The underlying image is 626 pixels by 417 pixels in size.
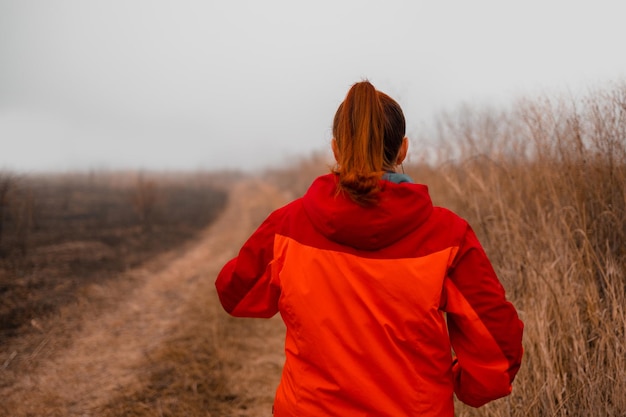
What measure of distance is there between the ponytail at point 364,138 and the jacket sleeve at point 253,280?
325 mm

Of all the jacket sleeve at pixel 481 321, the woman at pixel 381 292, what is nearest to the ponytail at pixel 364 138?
the woman at pixel 381 292

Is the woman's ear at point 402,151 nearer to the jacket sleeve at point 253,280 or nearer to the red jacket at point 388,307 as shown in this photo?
the red jacket at point 388,307

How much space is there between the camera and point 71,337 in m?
4.78

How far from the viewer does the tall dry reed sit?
2412 millimetres

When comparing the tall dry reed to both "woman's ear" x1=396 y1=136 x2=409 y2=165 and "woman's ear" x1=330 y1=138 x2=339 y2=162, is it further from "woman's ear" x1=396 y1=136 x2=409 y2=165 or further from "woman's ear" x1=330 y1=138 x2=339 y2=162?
"woman's ear" x1=330 y1=138 x2=339 y2=162

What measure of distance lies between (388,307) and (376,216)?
26 centimetres

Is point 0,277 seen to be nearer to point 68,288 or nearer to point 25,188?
point 68,288

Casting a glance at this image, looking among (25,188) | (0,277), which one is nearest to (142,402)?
(0,277)

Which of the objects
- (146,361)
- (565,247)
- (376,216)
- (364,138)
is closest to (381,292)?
(376,216)

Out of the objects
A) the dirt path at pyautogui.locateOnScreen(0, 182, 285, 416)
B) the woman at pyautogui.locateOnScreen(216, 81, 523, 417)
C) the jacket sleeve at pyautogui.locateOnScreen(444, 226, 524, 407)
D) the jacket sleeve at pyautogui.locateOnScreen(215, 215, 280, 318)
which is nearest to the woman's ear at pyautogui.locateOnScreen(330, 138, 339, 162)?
the woman at pyautogui.locateOnScreen(216, 81, 523, 417)

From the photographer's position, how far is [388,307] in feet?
3.96

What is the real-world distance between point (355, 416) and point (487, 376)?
400mm

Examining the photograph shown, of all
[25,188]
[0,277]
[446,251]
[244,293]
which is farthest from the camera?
[25,188]

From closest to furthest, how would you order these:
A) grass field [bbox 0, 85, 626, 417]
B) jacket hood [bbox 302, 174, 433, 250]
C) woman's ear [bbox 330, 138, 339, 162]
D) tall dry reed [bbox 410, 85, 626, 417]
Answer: jacket hood [bbox 302, 174, 433, 250] → woman's ear [bbox 330, 138, 339, 162] → tall dry reed [bbox 410, 85, 626, 417] → grass field [bbox 0, 85, 626, 417]
